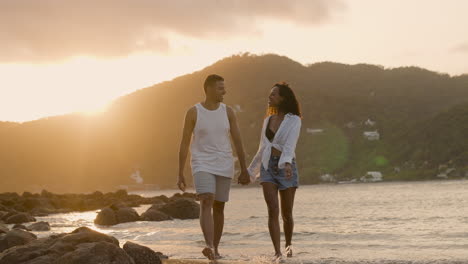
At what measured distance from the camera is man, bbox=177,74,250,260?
8242 millimetres

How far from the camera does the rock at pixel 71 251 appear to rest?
24.5 ft

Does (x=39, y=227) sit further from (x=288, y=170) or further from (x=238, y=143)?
(x=288, y=170)

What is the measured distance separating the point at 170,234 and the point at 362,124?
6027 inches

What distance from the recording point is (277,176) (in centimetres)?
882

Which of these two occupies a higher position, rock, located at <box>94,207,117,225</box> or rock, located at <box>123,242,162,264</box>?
rock, located at <box>123,242,162,264</box>

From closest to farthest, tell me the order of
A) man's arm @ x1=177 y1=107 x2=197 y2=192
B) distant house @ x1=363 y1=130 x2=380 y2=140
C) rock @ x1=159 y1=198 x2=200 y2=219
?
man's arm @ x1=177 y1=107 x2=197 y2=192 < rock @ x1=159 y1=198 x2=200 y2=219 < distant house @ x1=363 y1=130 x2=380 y2=140

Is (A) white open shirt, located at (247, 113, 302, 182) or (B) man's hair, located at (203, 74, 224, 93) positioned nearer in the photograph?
(B) man's hair, located at (203, 74, 224, 93)

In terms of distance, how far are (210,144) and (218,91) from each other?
0.77m

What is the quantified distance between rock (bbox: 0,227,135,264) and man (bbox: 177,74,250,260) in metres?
1.23

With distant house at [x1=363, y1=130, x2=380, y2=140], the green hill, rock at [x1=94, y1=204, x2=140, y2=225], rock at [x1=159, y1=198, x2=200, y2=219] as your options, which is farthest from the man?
distant house at [x1=363, y1=130, x2=380, y2=140]

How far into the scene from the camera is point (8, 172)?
182250 millimetres

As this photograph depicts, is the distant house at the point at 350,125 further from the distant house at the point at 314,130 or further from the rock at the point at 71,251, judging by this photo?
the rock at the point at 71,251

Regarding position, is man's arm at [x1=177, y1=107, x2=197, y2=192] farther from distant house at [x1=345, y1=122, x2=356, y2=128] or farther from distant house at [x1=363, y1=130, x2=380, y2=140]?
distant house at [x1=345, y1=122, x2=356, y2=128]

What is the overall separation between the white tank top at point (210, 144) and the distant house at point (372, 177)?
123m
